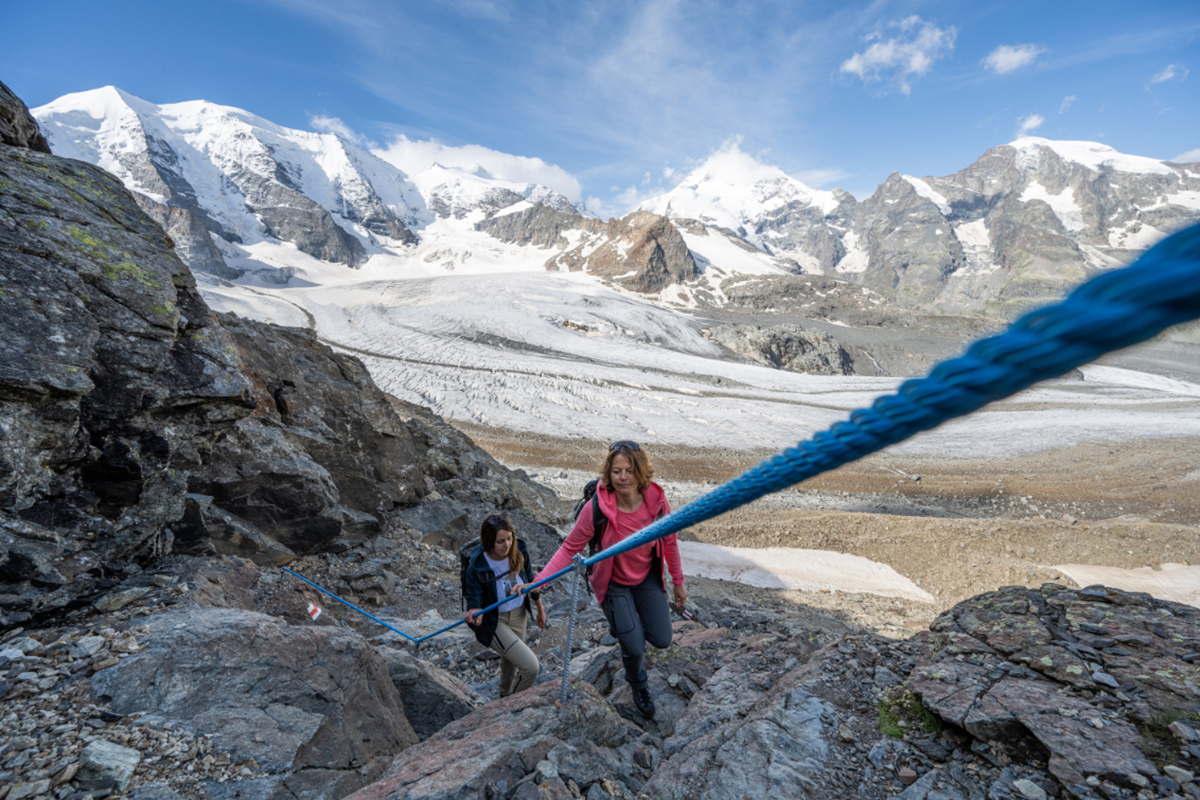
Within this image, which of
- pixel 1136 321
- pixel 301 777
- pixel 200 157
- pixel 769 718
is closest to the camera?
pixel 1136 321

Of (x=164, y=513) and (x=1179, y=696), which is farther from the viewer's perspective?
(x=164, y=513)

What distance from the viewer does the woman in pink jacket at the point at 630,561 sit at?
4598 millimetres

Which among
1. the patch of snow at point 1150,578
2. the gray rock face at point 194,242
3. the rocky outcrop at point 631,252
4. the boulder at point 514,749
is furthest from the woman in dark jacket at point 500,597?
the gray rock face at point 194,242

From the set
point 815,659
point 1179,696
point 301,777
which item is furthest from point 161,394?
point 1179,696

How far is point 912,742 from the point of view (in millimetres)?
3744

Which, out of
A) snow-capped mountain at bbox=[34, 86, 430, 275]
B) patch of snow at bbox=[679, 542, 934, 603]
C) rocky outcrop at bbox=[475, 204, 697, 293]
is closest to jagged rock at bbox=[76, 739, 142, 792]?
patch of snow at bbox=[679, 542, 934, 603]

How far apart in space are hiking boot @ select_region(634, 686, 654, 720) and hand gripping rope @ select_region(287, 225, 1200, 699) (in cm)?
352

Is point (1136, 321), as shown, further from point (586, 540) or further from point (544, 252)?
point (544, 252)

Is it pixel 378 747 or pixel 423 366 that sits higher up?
pixel 423 366

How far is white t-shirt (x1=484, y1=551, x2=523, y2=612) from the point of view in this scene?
5.31 meters

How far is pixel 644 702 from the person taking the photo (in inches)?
191

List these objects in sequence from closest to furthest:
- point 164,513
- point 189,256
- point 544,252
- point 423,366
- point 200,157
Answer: point 164,513, point 423,366, point 189,256, point 544,252, point 200,157

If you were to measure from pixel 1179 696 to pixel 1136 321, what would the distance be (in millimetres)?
3515

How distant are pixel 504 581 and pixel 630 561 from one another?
1.39 m
